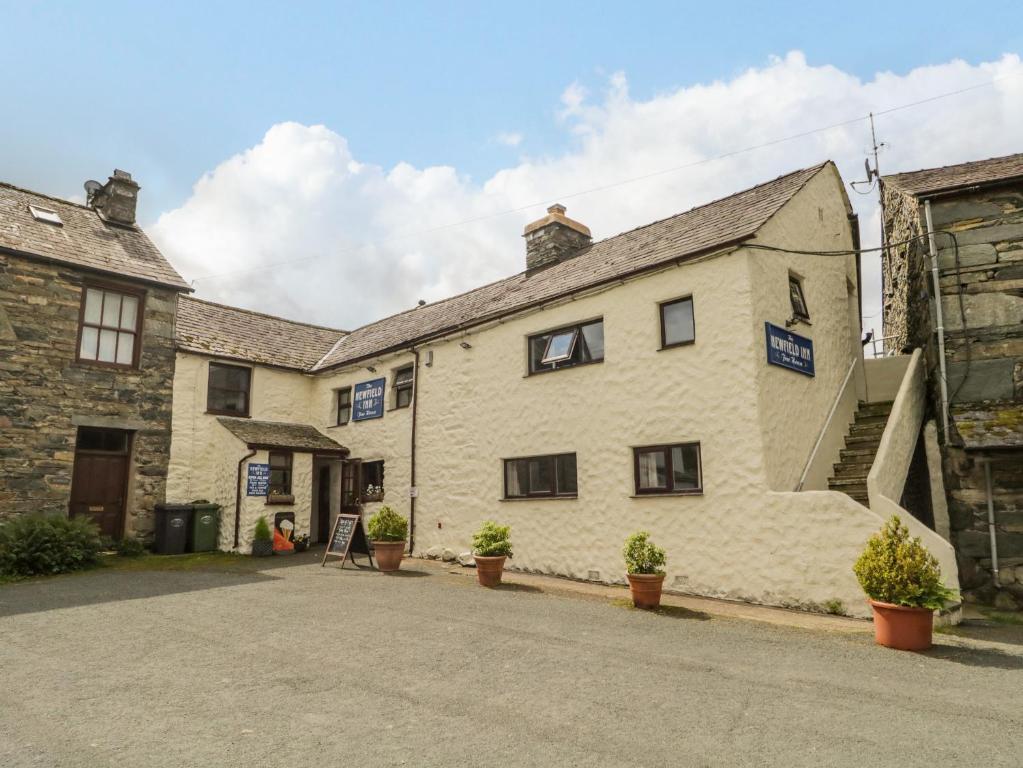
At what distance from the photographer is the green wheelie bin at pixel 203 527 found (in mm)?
16125

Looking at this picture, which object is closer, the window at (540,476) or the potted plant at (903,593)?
the potted plant at (903,593)

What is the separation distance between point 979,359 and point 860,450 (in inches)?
102

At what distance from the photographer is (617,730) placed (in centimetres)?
510

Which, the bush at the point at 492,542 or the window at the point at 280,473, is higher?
the window at the point at 280,473

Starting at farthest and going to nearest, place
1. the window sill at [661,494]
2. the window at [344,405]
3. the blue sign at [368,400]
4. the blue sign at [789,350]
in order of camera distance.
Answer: the window at [344,405]
the blue sign at [368,400]
the blue sign at [789,350]
the window sill at [661,494]

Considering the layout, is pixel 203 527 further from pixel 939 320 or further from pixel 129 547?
pixel 939 320

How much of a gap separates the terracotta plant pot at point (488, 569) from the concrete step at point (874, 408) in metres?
8.72

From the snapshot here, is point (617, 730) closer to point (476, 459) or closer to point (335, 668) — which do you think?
point (335, 668)

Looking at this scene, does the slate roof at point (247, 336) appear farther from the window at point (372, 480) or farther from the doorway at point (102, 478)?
the window at point (372, 480)

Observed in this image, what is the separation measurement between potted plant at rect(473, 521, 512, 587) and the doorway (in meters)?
9.20

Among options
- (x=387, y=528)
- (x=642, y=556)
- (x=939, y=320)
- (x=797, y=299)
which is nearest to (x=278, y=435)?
(x=387, y=528)

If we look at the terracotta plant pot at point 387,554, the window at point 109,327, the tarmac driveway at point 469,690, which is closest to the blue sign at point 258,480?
the window at point 109,327

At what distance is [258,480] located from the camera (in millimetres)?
16391

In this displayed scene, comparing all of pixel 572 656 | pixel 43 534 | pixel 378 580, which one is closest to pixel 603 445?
pixel 378 580
